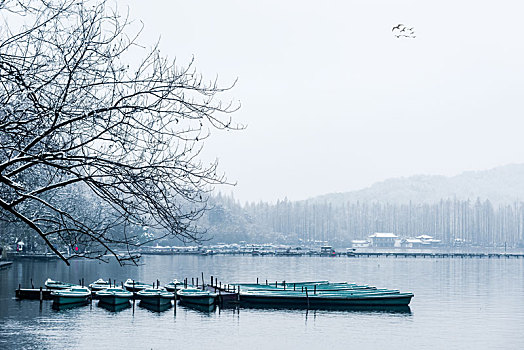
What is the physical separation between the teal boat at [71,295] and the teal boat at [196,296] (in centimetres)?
732

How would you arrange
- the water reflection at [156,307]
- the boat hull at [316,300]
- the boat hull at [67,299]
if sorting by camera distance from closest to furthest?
the boat hull at [67,299]
the water reflection at [156,307]
the boat hull at [316,300]

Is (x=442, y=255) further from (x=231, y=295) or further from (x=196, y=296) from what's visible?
(x=196, y=296)

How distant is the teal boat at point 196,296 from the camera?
57.0 meters

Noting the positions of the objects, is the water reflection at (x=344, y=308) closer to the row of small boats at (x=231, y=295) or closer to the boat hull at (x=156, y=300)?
the row of small boats at (x=231, y=295)

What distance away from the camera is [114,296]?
55.8m

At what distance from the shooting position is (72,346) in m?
38.1

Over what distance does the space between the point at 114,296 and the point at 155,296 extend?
3146 millimetres

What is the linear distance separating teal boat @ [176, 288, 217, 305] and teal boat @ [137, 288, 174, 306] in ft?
3.20

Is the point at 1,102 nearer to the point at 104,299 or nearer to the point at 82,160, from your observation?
the point at 82,160

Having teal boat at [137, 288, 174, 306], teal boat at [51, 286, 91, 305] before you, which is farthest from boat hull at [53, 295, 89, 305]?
teal boat at [137, 288, 174, 306]

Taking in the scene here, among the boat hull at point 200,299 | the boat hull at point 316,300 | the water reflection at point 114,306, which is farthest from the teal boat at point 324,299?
the water reflection at point 114,306

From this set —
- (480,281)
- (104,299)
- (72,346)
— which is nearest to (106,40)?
(72,346)

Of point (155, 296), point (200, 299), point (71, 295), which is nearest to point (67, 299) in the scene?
point (71, 295)

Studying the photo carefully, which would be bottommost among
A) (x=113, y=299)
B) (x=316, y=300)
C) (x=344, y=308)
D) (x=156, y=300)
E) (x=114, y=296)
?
(x=344, y=308)
